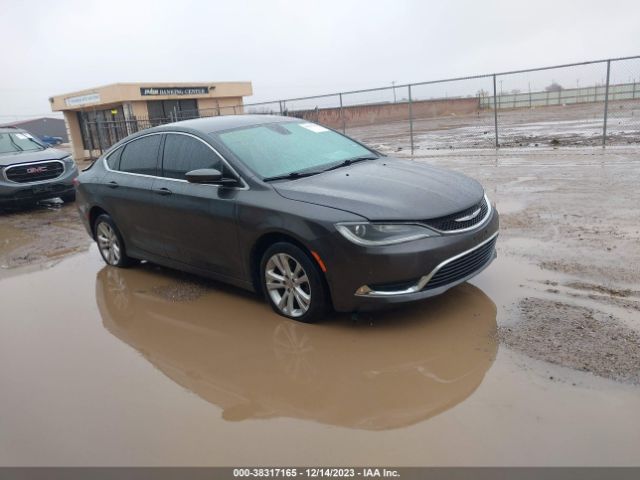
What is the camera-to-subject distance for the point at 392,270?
3.89 m

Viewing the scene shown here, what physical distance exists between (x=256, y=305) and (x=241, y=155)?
136 centimetres

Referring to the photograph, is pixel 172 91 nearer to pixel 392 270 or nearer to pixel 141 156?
pixel 141 156

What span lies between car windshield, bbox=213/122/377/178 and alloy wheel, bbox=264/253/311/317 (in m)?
0.80

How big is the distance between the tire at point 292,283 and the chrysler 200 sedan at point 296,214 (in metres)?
0.01

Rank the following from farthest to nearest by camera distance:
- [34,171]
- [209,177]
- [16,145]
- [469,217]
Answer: [16,145] < [34,171] < [209,177] < [469,217]

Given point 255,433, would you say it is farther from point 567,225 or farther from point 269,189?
point 567,225

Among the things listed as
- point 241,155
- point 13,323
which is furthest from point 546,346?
point 13,323

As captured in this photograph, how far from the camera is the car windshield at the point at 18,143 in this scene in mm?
11916

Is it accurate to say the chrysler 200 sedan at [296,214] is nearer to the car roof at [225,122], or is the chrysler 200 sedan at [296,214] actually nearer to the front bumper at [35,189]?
the car roof at [225,122]

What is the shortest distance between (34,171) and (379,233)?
962 cm

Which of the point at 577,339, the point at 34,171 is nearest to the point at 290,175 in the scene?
the point at 577,339

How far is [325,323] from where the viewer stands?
4375 mm

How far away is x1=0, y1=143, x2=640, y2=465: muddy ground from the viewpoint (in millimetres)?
2932

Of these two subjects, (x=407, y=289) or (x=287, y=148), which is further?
(x=287, y=148)
